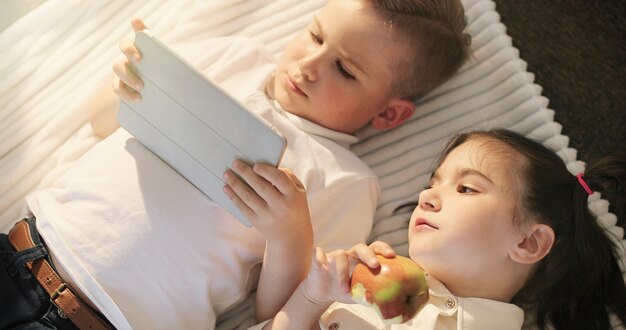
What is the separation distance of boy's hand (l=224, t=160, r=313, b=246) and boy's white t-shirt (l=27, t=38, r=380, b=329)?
0.30 ft

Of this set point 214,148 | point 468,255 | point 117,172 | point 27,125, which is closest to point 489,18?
point 468,255

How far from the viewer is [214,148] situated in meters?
0.97

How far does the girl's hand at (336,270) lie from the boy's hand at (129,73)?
1.28ft

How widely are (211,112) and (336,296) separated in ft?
1.14

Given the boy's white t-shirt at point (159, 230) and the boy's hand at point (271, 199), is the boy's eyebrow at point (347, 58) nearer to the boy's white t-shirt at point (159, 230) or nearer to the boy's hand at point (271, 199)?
the boy's white t-shirt at point (159, 230)

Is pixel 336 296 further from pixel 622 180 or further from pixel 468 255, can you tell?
pixel 622 180

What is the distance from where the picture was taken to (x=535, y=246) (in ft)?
3.47

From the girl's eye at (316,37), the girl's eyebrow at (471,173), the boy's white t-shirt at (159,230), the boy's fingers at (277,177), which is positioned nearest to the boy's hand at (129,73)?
the boy's white t-shirt at (159,230)

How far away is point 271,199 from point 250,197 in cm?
3

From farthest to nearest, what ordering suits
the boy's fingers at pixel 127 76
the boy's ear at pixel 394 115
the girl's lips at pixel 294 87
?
the boy's ear at pixel 394 115 → the girl's lips at pixel 294 87 → the boy's fingers at pixel 127 76

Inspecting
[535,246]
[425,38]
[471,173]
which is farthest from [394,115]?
[535,246]

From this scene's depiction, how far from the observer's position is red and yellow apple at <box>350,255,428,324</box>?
2.86ft

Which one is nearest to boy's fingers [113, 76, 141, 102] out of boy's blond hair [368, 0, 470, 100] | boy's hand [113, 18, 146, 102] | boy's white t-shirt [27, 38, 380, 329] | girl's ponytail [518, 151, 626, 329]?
boy's hand [113, 18, 146, 102]

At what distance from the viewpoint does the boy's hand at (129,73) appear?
0.95 m
